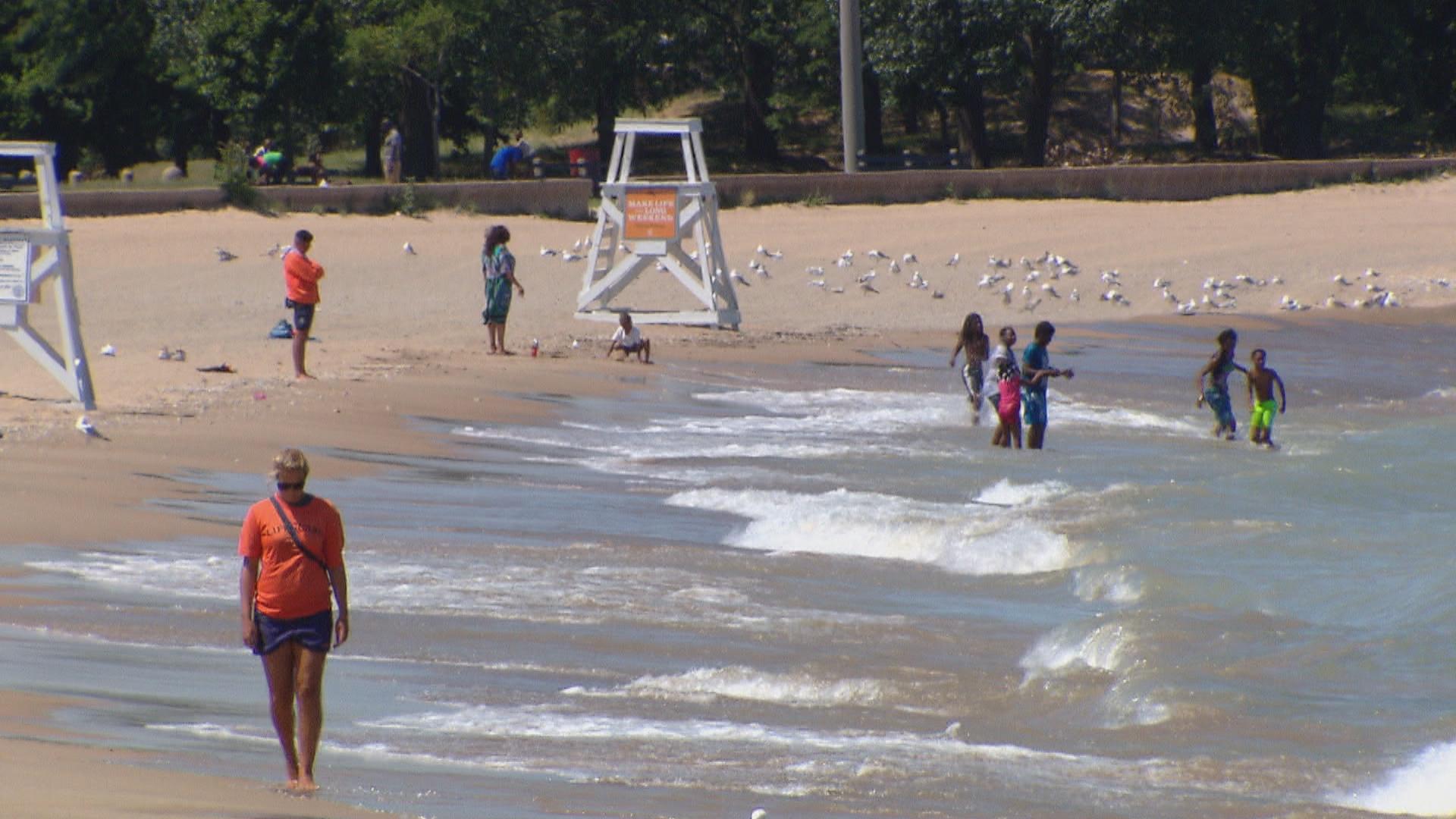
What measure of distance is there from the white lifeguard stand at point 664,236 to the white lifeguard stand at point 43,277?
924 cm

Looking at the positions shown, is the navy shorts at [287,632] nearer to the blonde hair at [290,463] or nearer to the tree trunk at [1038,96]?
the blonde hair at [290,463]

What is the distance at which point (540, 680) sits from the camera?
852 centimetres

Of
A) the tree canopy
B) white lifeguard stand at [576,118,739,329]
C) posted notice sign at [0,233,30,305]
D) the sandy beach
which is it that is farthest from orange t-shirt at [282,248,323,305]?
the tree canopy

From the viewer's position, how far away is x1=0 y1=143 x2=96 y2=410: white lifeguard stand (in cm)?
1429

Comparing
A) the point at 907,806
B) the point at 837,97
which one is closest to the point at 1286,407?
the point at 907,806

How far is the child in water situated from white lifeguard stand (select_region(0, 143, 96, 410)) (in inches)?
274

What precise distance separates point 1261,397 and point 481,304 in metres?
11.7

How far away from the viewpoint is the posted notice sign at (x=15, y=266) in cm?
1440

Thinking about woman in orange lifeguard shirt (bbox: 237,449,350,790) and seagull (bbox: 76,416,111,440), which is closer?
woman in orange lifeguard shirt (bbox: 237,449,350,790)

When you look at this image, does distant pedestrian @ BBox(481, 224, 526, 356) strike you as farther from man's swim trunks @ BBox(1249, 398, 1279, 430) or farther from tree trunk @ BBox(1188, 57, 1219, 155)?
tree trunk @ BBox(1188, 57, 1219, 155)

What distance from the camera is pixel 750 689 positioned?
336 inches

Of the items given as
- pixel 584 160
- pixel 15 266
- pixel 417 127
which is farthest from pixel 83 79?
pixel 15 266

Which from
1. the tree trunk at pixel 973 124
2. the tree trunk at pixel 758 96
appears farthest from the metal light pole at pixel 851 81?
the tree trunk at pixel 758 96

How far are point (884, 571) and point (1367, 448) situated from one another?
6.88 metres
